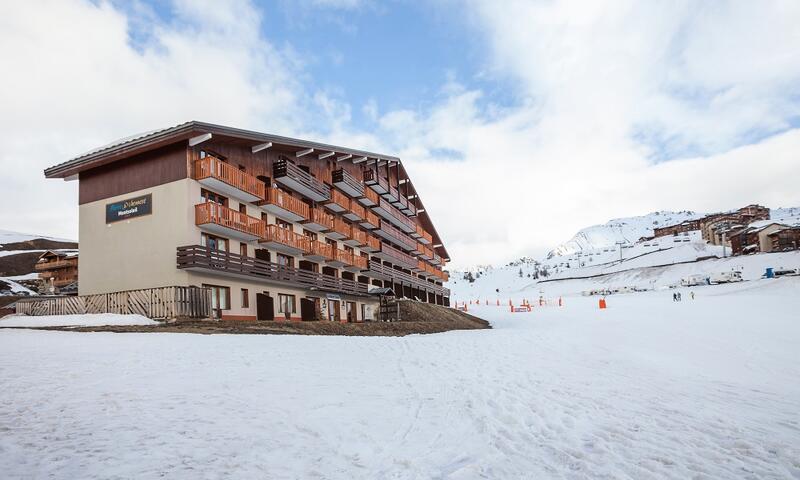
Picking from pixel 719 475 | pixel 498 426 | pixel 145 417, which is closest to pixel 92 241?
pixel 145 417

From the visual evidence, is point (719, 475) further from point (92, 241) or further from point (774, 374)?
point (92, 241)

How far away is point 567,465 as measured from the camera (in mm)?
5395

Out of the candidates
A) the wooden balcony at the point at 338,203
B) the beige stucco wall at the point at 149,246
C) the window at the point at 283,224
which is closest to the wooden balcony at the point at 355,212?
the wooden balcony at the point at 338,203

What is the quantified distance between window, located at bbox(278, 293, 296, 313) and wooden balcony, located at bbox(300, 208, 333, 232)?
5420 millimetres

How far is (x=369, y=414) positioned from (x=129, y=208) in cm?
2243

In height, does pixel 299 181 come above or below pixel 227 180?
above

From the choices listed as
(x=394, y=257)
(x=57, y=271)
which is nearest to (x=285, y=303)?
(x=394, y=257)

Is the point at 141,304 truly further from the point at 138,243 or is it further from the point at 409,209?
the point at 409,209

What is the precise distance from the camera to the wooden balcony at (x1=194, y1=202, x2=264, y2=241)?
23.9 meters

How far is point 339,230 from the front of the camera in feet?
123

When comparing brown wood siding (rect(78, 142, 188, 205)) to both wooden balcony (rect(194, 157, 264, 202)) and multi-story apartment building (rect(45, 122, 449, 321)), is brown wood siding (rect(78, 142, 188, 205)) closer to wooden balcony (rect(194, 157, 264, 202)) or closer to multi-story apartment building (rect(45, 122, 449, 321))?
multi-story apartment building (rect(45, 122, 449, 321))

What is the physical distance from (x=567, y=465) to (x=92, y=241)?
1079 inches

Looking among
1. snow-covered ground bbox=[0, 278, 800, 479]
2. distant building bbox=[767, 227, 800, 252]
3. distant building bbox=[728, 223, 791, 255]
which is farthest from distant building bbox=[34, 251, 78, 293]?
distant building bbox=[728, 223, 791, 255]

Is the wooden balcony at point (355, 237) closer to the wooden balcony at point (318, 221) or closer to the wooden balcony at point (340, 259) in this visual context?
the wooden balcony at point (340, 259)
